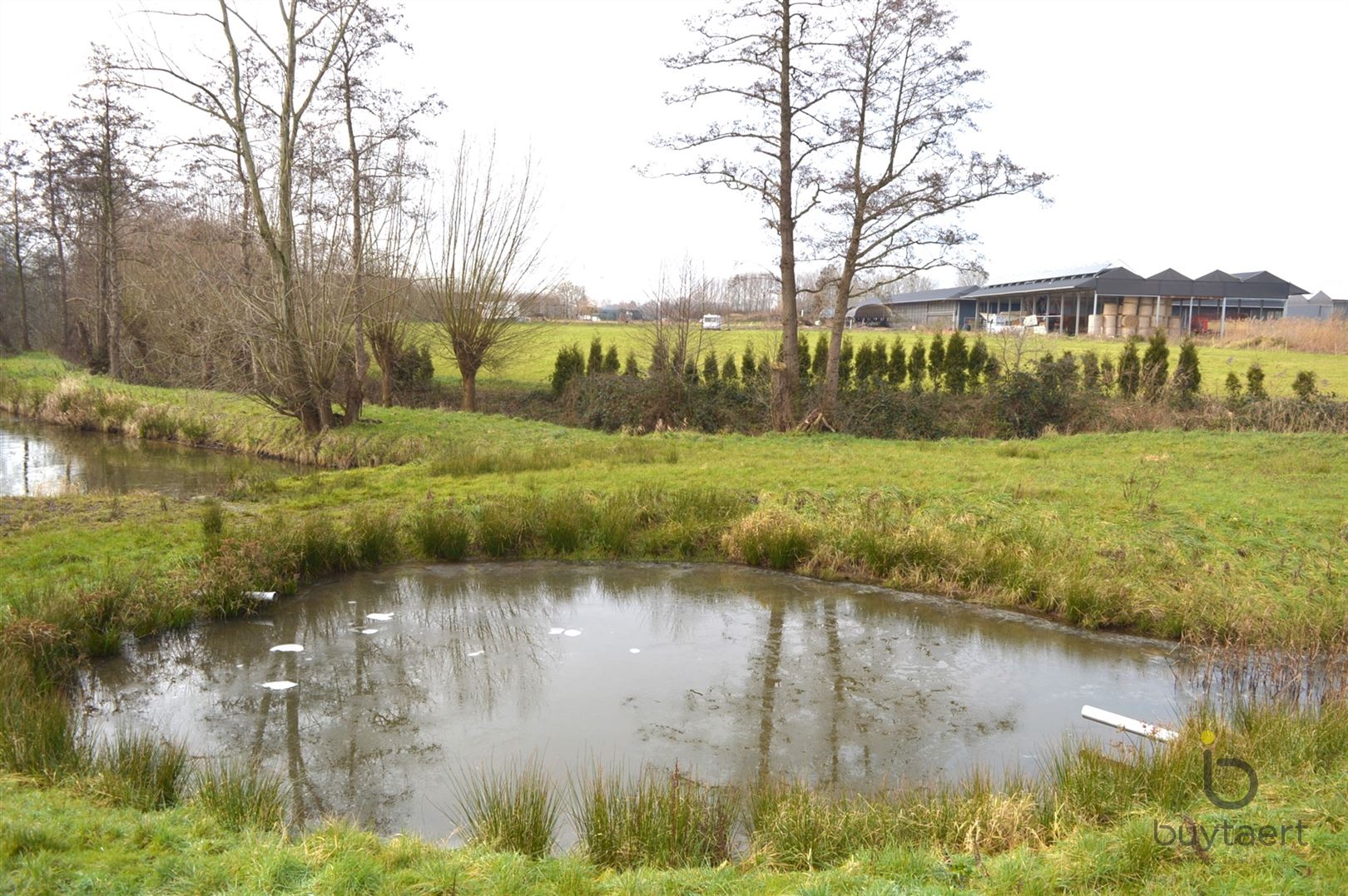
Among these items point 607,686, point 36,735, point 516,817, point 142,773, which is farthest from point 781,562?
point 36,735

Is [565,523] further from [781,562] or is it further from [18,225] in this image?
[18,225]

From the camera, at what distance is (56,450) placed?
57.2 ft

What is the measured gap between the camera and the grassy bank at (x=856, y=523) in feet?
25.6

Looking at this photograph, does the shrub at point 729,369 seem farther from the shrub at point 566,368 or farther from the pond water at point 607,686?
the pond water at point 607,686

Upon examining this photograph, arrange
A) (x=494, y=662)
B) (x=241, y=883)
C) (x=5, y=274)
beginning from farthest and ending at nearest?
(x=5, y=274) < (x=494, y=662) < (x=241, y=883)

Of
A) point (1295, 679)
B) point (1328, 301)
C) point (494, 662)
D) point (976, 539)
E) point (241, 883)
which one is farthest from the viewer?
point (1328, 301)

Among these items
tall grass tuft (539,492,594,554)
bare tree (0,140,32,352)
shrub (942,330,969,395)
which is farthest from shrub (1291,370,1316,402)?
bare tree (0,140,32,352)

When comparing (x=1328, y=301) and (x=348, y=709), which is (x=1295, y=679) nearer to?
(x=348, y=709)

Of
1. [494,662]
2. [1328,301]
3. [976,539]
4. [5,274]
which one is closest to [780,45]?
[976,539]

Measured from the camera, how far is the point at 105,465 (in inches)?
629

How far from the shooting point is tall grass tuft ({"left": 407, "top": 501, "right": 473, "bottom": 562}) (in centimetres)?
976

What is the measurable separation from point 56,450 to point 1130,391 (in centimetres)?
2348

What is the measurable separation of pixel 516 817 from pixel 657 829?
2.18 feet

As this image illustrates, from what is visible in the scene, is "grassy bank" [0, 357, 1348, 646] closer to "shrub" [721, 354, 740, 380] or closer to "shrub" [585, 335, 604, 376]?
"shrub" [721, 354, 740, 380]
